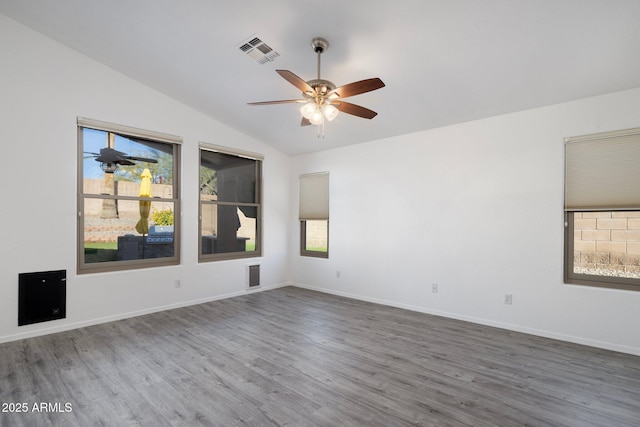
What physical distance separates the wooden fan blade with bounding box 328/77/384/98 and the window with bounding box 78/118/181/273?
322 centimetres

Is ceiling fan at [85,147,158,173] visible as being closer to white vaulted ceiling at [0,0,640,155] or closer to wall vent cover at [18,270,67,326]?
white vaulted ceiling at [0,0,640,155]

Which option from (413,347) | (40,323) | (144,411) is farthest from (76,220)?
(413,347)

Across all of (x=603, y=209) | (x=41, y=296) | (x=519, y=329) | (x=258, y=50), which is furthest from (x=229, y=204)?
(x=603, y=209)

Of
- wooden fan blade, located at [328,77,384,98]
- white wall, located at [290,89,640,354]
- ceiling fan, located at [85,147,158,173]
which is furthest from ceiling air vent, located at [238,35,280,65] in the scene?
ceiling fan, located at [85,147,158,173]

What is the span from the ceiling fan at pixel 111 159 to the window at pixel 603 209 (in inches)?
226

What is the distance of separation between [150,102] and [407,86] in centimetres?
369

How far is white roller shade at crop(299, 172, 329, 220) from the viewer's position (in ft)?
19.4

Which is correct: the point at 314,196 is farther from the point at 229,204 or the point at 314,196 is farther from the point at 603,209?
the point at 603,209

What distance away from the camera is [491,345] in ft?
11.1

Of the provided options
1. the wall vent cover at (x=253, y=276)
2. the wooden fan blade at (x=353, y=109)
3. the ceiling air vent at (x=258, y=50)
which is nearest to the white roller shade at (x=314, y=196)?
the wall vent cover at (x=253, y=276)

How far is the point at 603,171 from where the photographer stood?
339cm

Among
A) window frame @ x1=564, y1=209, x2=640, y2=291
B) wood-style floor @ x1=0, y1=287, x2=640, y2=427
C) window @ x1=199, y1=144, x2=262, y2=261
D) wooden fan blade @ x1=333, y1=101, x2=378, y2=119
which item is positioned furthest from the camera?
window @ x1=199, y1=144, x2=262, y2=261

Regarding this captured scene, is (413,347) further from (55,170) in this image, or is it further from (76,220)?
(55,170)

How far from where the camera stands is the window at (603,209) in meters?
3.27
